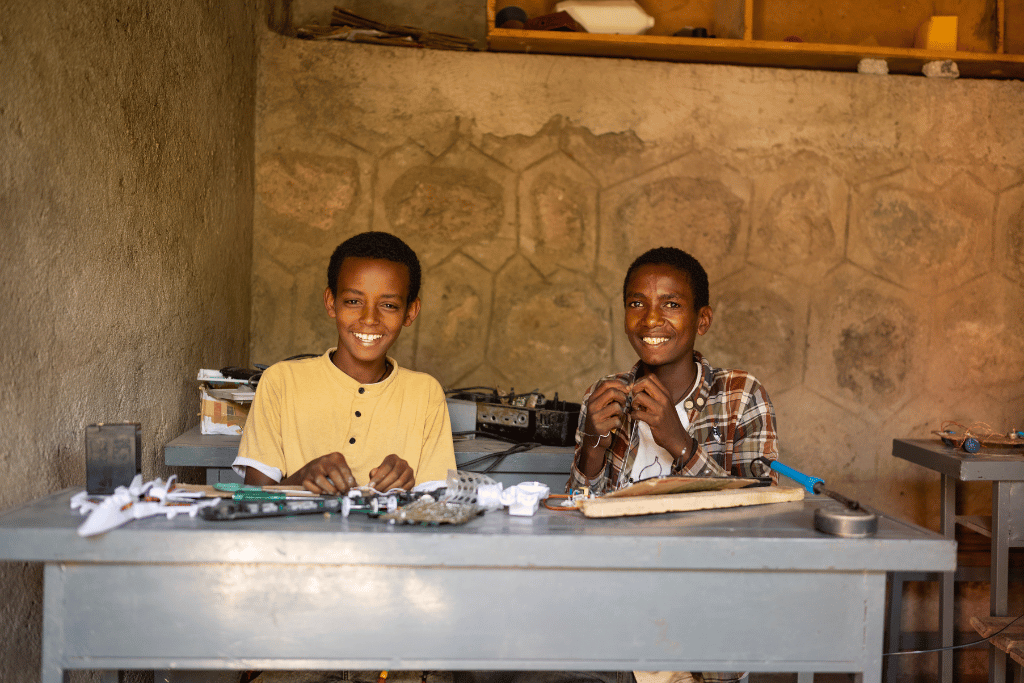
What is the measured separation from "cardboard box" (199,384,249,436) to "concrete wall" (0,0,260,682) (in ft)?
0.33

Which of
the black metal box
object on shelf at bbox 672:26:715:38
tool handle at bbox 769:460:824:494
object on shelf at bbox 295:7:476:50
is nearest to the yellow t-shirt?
the black metal box

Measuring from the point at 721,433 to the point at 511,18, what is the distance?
2210 millimetres

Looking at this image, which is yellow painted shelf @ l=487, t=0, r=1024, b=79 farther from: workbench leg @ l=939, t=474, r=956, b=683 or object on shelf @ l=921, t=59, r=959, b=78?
workbench leg @ l=939, t=474, r=956, b=683

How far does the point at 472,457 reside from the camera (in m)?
2.44

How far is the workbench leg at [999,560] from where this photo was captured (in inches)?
96.5

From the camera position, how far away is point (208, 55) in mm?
2654

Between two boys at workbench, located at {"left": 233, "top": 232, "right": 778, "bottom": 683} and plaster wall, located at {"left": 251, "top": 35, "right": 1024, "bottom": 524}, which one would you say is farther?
plaster wall, located at {"left": 251, "top": 35, "right": 1024, "bottom": 524}

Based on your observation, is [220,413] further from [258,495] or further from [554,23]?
[554,23]

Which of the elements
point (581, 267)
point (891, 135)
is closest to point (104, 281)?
point (581, 267)

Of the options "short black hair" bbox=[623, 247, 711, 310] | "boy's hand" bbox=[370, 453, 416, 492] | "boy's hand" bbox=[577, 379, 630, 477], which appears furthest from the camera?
"short black hair" bbox=[623, 247, 711, 310]

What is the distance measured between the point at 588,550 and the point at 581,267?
2.47m

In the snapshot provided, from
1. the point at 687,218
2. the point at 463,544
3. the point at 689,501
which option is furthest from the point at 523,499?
the point at 687,218

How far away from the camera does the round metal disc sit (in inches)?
48.7

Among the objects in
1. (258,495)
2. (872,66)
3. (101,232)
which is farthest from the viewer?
(872,66)
